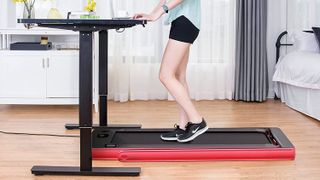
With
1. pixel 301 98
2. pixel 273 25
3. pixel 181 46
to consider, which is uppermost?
pixel 273 25

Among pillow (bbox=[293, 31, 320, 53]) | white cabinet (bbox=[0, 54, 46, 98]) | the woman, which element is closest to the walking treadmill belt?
the woman

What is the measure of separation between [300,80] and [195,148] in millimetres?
1911

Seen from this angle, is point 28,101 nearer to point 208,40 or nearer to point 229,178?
point 208,40

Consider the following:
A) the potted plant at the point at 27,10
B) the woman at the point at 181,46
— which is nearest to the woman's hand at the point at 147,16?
the woman at the point at 181,46

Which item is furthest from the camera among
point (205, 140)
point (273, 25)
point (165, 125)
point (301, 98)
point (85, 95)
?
point (273, 25)

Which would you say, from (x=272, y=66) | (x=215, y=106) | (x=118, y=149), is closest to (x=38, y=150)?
(x=118, y=149)

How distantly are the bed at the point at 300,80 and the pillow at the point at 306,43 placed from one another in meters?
0.06

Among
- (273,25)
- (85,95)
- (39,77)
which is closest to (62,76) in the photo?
(39,77)

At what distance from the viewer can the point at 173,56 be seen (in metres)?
2.94

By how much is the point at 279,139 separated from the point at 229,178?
732 mm

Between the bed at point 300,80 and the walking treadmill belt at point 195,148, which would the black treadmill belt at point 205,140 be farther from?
the bed at point 300,80

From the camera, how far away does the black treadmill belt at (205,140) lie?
302 cm

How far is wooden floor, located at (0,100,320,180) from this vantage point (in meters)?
2.68

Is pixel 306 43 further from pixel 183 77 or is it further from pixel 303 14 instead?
pixel 183 77
